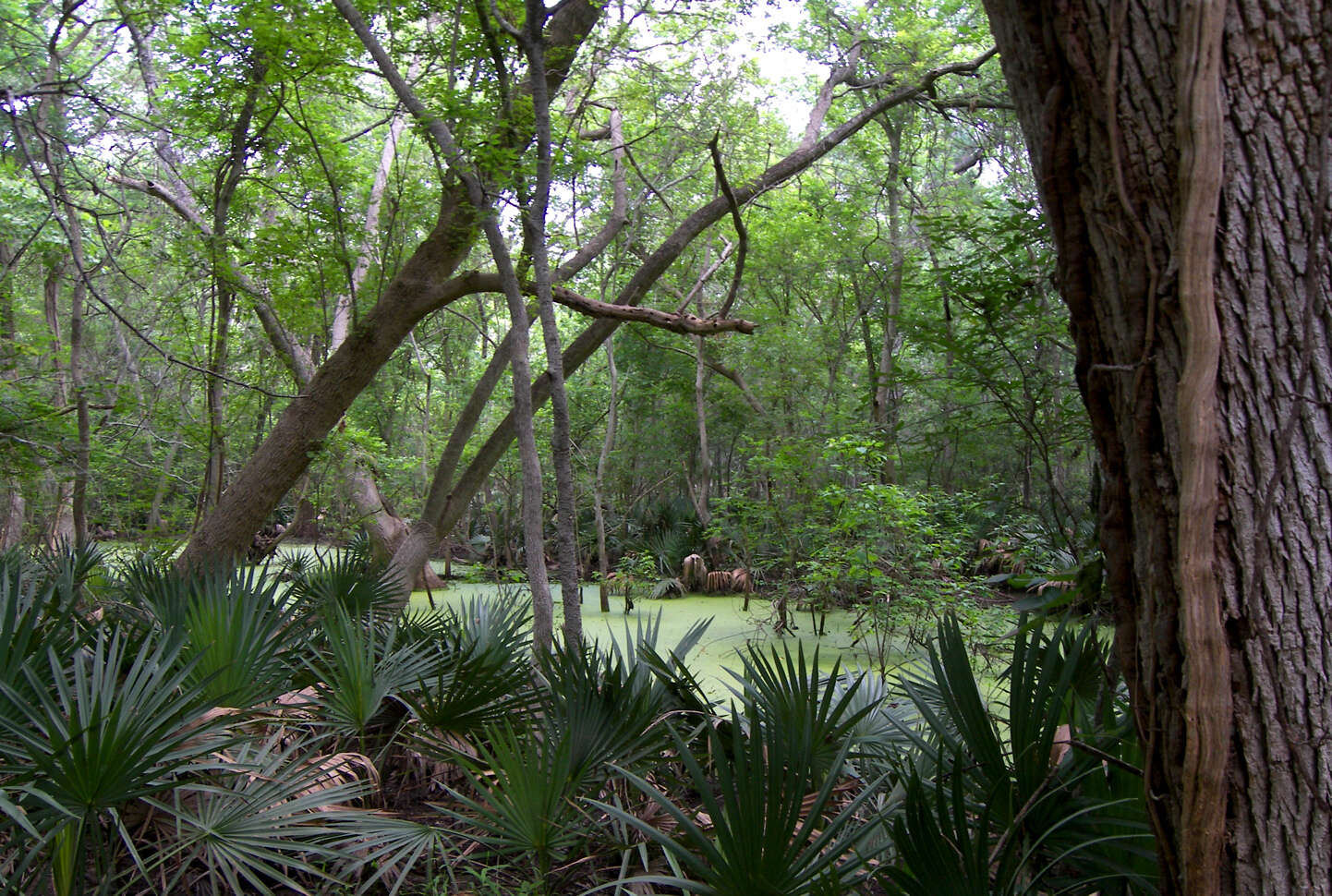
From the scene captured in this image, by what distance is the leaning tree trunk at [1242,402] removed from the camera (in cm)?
118

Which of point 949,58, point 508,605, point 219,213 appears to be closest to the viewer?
point 508,605

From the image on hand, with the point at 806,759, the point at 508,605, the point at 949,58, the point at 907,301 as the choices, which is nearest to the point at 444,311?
the point at 907,301

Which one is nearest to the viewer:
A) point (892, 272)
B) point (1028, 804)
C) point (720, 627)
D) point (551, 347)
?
point (1028, 804)

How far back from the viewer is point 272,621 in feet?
9.48

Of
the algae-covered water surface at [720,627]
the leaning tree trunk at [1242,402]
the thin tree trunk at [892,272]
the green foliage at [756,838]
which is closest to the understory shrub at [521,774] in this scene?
the green foliage at [756,838]

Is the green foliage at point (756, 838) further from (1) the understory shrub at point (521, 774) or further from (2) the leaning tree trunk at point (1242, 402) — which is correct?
(2) the leaning tree trunk at point (1242, 402)

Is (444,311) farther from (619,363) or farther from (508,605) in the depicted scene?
(508,605)

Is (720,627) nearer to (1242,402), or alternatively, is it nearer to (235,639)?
(235,639)

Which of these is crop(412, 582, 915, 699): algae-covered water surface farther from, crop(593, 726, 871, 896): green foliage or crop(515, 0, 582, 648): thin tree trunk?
crop(593, 726, 871, 896): green foliage

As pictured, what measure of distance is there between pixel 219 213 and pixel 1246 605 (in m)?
6.46

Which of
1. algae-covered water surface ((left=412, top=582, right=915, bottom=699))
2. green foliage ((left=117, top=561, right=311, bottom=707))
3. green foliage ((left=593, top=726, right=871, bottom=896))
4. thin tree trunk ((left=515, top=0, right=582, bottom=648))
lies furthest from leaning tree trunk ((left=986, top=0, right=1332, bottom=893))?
algae-covered water surface ((left=412, top=582, right=915, bottom=699))

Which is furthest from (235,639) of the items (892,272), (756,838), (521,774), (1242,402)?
(892,272)

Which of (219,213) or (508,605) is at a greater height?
(219,213)

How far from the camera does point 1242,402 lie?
1.20 meters
